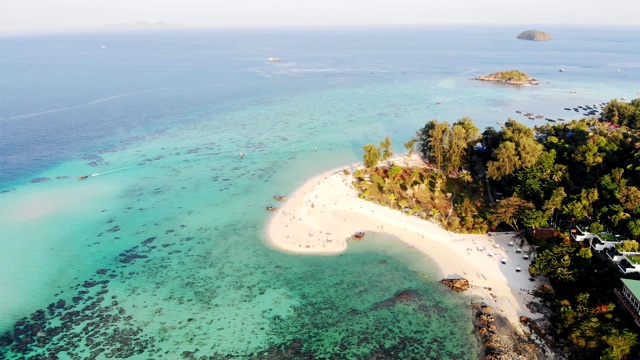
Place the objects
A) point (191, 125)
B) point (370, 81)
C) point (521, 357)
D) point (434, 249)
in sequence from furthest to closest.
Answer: point (370, 81)
point (191, 125)
point (434, 249)
point (521, 357)

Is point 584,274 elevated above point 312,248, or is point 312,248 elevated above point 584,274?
point 584,274

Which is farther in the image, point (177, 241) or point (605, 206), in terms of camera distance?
point (177, 241)

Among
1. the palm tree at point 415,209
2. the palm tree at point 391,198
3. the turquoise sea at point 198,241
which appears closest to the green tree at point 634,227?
the turquoise sea at point 198,241

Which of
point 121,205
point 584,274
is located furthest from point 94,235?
point 584,274

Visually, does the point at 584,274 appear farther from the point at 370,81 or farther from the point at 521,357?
the point at 370,81

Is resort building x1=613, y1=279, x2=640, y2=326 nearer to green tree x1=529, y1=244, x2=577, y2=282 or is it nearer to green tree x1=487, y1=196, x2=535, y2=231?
green tree x1=529, y1=244, x2=577, y2=282

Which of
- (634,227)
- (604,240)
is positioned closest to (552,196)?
(604,240)

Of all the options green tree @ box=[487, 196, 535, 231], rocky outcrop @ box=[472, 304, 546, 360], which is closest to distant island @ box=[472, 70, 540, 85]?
green tree @ box=[487, 196, 535, 231]
